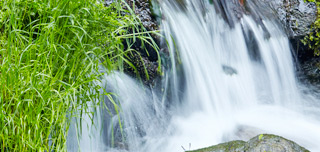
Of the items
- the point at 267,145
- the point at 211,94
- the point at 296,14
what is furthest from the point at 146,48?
the point at 296,14

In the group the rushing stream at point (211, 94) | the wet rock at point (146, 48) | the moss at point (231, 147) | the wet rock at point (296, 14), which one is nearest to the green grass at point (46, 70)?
the rushing stream at point (211, 94)

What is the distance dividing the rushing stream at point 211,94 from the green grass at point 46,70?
2.22 feet

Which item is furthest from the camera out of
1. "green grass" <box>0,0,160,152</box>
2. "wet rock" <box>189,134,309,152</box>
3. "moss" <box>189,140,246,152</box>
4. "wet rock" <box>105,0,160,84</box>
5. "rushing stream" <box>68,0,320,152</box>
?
"wet rock" <box>105,0,160,84</box>

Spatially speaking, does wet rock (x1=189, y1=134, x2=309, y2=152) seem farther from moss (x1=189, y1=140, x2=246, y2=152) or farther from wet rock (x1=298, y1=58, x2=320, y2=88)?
wet rock (x1=298, y1=58, x2=320, y2=88)

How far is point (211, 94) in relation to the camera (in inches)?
168

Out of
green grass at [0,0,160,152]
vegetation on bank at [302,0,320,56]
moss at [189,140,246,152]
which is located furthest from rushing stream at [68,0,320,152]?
moss at [189,140,246,152]

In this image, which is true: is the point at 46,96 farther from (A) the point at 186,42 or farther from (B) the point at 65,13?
(A) the point at 186,42

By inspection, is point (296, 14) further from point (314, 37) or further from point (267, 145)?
point (267, 145)

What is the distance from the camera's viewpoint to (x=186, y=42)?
415cm

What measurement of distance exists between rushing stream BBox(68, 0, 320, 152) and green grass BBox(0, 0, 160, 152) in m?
0.68

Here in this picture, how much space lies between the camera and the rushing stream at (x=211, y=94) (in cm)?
337

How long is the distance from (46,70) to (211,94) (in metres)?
2.69

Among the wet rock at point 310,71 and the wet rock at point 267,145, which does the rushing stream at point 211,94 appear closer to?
the wet rock at point 310,71

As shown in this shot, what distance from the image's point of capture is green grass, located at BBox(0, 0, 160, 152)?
1741 mm
